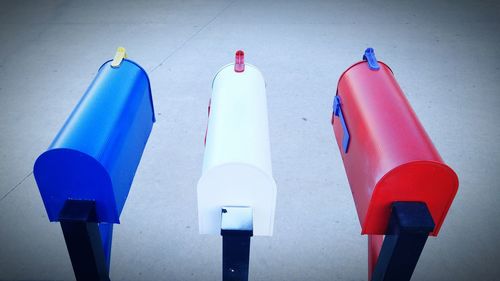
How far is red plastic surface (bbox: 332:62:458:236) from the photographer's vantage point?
114 cm

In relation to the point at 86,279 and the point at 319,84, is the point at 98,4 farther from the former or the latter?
the point at 86,279

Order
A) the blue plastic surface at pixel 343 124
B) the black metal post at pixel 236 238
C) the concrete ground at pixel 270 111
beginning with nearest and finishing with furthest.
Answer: the black metal post at pixel 236 238
the blue plastic surface at pixel 343 124
the concrete ground at pixel 270 111

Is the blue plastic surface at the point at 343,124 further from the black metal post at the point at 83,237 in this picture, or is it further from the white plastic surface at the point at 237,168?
the black metal post at the point at 83,237

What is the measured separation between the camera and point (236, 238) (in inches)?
43.1

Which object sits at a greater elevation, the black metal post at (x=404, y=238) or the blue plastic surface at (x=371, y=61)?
the blue plastic surface at (x=371, y=61)

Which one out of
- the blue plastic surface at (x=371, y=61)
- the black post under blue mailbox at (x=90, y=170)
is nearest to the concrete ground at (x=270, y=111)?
the black post under blue mailbox at (x=90, y=170)

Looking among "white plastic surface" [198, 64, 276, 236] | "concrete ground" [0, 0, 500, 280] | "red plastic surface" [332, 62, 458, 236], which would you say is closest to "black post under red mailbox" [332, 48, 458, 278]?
"red plastic surface" [332, 62, 458, 236]

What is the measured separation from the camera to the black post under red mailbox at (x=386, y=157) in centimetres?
114

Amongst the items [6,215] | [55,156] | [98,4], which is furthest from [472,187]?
[98,4]

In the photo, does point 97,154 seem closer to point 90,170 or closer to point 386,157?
point 90,170

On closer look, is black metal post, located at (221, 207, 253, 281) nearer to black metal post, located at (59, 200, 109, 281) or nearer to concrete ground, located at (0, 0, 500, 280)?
black metal post, located at (59, 200, 109, 281)

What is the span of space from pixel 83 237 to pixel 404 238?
3.03ft

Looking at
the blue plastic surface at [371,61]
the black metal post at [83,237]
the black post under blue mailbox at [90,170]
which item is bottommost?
the black metal post at [83,237]

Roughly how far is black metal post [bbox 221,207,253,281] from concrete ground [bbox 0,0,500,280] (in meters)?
0.53
